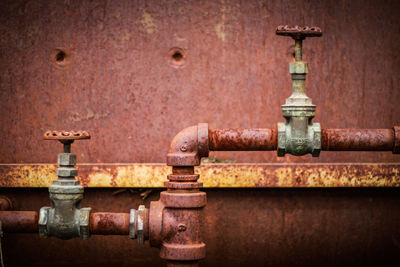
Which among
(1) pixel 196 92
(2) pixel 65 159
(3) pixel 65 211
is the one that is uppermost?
(1) pixel 196 92

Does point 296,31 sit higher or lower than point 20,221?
higher

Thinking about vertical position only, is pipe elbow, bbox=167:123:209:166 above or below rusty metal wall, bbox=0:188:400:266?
above

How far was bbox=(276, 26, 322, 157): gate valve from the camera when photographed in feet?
4.41

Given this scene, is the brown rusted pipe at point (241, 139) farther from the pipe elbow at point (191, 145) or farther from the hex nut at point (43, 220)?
the hex nut at point (43, 220)

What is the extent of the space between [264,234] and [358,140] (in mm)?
519

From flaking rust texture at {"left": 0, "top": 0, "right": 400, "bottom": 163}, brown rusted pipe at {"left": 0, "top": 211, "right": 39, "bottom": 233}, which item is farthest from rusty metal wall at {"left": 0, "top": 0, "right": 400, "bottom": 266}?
brown rusted pipe at {"left": 0, "top": 211, "right": 39, "bottom": 233}

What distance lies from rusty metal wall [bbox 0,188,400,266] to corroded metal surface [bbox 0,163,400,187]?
68 millimetres

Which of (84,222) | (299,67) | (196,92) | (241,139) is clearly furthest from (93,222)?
(299,67)

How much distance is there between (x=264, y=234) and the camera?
1.71 m

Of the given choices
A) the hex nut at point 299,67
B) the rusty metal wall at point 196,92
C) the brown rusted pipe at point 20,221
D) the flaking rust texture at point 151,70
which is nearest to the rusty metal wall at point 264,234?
the rusty metal wall at point 196,92

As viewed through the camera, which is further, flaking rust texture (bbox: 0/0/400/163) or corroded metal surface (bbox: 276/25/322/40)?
flaking rust texture (bbox: 0/0/400/163)

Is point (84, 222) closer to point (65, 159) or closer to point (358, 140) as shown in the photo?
point (65, 159)

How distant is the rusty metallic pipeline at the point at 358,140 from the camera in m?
1.37

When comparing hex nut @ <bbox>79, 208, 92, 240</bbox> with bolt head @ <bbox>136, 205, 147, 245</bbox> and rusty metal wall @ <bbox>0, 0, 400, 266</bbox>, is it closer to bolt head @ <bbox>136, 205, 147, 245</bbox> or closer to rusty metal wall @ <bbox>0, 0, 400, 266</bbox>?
bolt head @ <bbox>136, 205, 147, 245</bbox>
